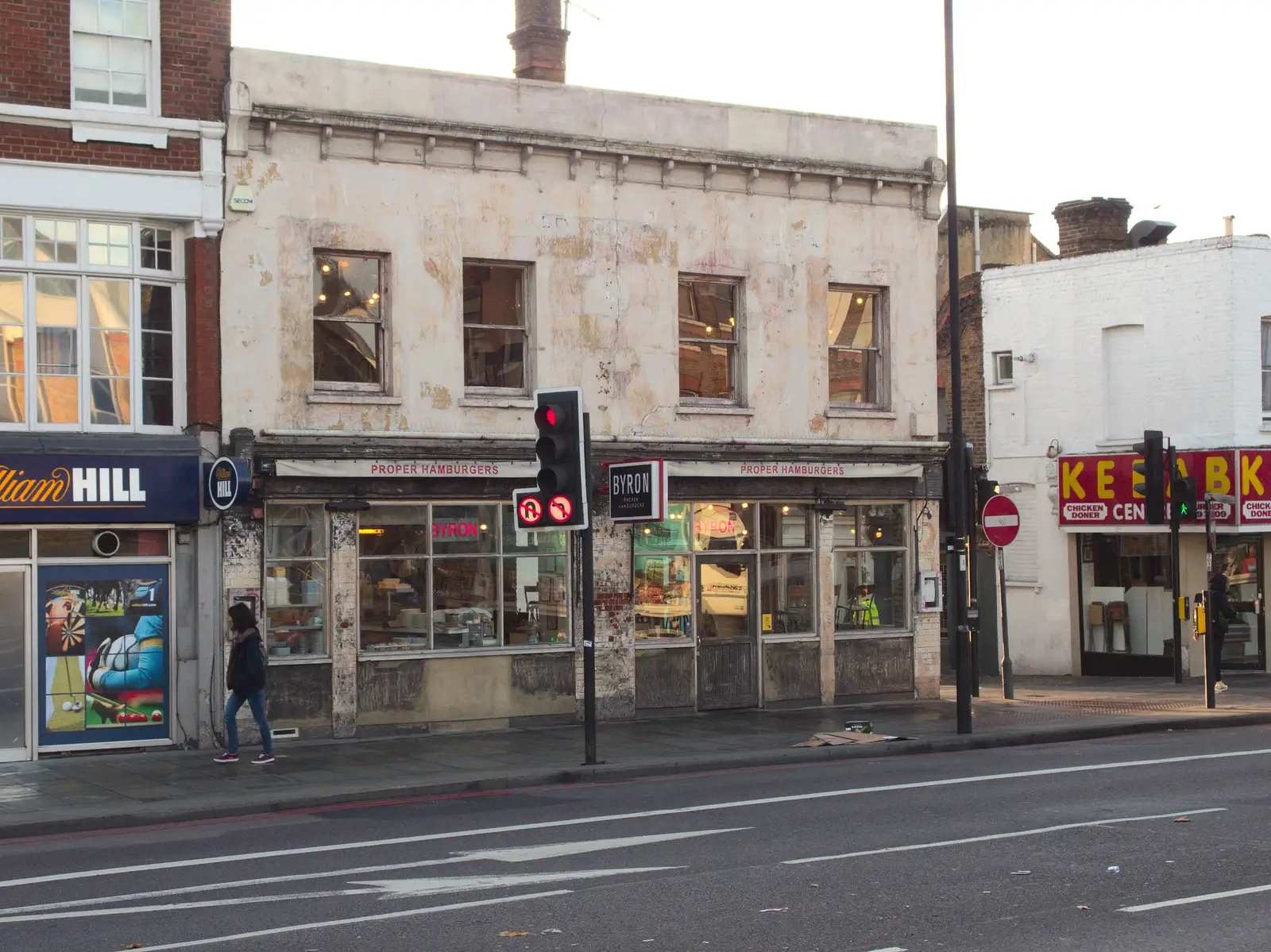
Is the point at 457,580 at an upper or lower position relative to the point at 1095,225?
lower

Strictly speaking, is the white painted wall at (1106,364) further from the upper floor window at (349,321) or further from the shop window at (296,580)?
the shop window at (296,580)

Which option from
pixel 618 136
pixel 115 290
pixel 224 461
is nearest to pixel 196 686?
pixel 224 461

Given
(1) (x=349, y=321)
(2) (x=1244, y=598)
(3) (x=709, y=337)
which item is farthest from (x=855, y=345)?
(2) (x=1244, y=598)

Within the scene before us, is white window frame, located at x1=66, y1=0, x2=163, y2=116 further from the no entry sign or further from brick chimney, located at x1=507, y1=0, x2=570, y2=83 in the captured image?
the no entry sign

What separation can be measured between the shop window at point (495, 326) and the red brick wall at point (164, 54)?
380cm

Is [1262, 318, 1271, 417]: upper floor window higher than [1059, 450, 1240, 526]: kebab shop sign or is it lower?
higher

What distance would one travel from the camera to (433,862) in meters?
11.0

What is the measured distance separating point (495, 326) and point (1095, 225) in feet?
53.1

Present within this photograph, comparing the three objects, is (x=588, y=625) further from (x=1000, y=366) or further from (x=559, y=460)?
(x=1000, y=366)

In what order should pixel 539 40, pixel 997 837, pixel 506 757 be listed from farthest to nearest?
pixel 539 40 < pixel 506 757 < pixel 997 837

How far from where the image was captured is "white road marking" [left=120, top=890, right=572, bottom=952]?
8.51 meters

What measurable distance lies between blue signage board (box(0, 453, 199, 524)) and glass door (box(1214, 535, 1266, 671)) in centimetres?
1824

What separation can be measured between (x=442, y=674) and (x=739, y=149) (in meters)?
8.24

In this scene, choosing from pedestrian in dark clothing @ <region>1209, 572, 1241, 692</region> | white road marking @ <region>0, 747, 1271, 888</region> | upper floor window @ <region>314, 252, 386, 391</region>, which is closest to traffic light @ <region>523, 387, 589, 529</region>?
white road marking @ <region>0, 747, 1271, 888</region>
